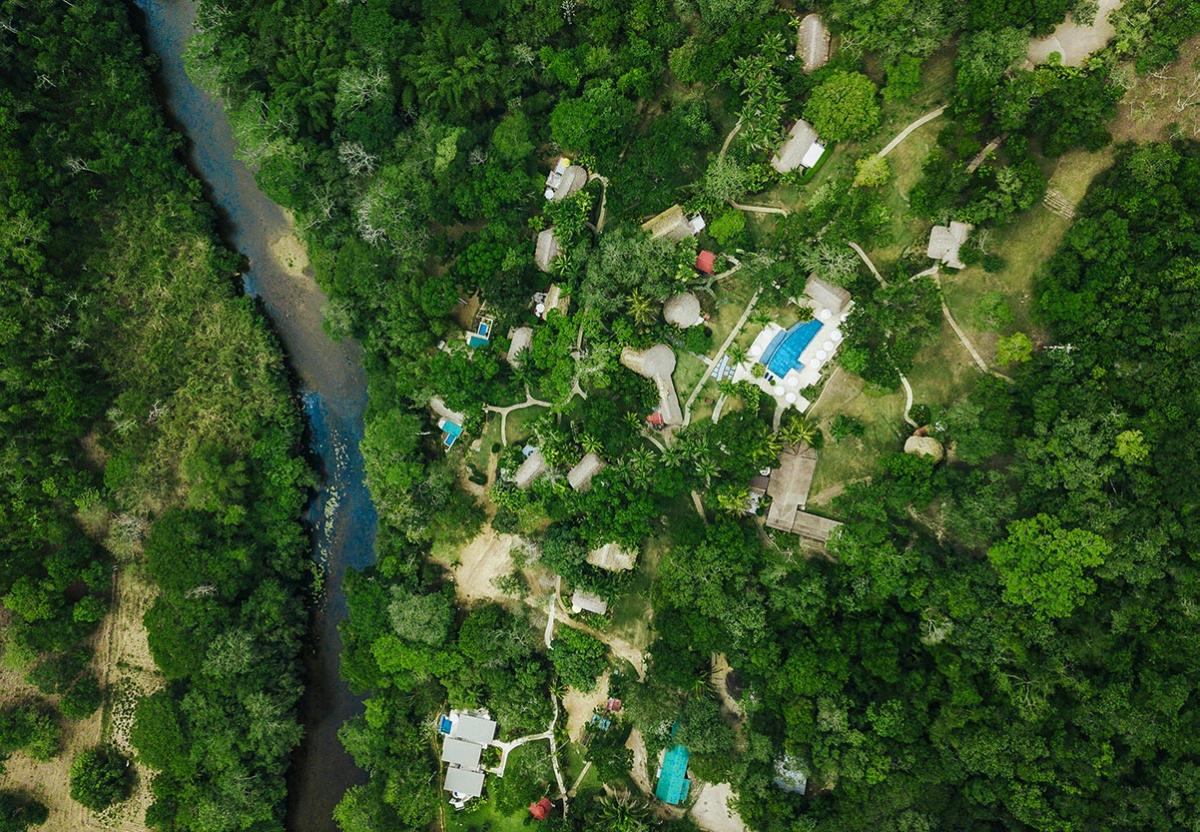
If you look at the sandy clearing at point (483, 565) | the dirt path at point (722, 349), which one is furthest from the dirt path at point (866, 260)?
the sandy clearing at point (483, 565)

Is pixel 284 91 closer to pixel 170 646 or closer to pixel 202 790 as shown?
pixel 170 646

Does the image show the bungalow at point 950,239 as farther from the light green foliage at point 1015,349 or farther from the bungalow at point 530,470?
the bungalow at point 530,470

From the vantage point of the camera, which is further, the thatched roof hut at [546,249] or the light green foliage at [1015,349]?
the thatched roof hut at [546,249]

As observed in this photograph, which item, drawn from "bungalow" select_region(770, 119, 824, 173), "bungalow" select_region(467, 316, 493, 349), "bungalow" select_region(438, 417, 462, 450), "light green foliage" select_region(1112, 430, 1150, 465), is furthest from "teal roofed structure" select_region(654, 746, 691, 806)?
"bungalow" select_region(770, 119, 824, 173)

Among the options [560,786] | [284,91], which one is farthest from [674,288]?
[560,786]

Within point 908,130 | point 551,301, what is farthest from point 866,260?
point 551,301

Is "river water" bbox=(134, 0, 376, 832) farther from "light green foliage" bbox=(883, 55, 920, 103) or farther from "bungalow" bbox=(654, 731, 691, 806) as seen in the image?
"light green foliage" bbox=(883, 55, 920, 103)
